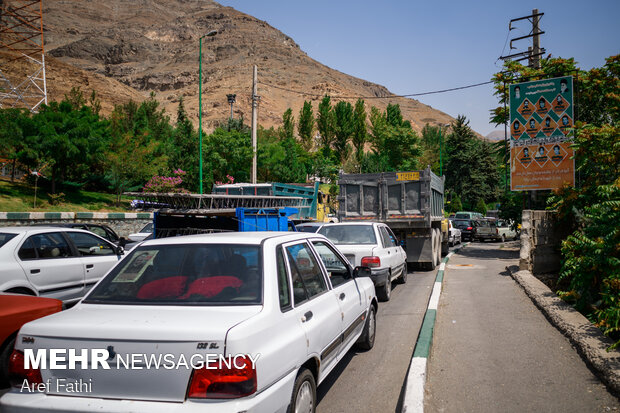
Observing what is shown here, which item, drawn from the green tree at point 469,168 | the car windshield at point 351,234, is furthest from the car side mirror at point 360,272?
the green tree at point 469,168

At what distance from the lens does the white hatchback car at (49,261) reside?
657cm

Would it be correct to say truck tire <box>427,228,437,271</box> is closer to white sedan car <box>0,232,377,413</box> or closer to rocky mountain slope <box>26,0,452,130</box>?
white sedan car <box>0,232,377,413</box>

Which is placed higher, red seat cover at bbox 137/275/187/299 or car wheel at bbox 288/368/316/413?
red seat cover at bbox 137/275/187/299

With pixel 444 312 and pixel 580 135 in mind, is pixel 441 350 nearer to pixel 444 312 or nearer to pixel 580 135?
pixel 444 312

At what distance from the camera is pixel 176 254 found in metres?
3.73

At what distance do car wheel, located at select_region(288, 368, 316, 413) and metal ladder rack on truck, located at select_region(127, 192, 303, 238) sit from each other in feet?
19.6

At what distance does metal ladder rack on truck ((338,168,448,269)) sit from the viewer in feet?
44.3

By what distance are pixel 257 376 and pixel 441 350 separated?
3.91 m

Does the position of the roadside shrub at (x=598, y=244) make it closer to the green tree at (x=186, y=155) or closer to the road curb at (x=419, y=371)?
the road curb at (x=419, y=371)

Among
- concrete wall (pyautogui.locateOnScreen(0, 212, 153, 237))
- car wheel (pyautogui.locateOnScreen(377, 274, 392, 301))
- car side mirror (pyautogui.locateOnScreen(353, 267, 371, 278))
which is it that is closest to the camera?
car side mirror (pyautogui.locateOnScreen(353, 267, 371, 278))

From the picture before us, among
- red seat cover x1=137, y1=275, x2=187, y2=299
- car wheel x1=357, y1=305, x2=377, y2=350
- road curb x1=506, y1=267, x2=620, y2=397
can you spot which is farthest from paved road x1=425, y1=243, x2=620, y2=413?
red seat cover x1=137, y1=275, x2=187, y2=299

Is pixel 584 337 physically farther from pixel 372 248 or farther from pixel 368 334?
pixel 372 248

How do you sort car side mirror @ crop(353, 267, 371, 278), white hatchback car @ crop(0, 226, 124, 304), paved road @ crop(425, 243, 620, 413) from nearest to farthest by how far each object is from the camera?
paved road @ crop(425, 243, 620, 413) < car side mirror @ crop(353, 267, 371, 278) < white hatchback car @ crop(0, 226, 124, 304)

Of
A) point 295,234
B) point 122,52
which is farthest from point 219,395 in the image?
point 122,52
